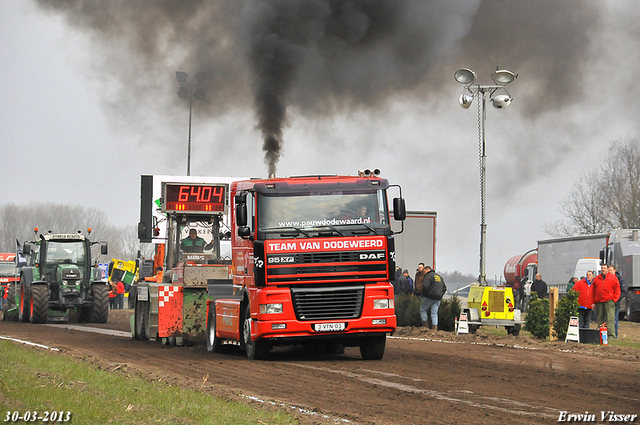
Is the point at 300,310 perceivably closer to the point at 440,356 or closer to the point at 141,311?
the point at 440,356

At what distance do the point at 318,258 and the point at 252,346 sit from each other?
2161 millimetres

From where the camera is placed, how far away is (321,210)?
45.7ft

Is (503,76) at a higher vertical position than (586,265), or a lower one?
higher

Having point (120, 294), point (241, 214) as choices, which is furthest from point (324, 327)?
point (120, 294)

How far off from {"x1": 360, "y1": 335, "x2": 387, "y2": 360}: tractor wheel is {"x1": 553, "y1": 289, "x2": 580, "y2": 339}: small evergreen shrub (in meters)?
7.09

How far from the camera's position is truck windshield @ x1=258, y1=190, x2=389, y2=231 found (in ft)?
45.3

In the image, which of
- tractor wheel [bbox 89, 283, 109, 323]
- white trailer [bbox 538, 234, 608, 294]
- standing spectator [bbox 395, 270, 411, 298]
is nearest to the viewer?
standing spectator [bbox 395, 270, 411, 298]

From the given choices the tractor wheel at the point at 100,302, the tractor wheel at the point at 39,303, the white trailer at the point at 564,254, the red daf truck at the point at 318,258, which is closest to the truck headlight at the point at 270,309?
the red daf truck at the point at 318,258

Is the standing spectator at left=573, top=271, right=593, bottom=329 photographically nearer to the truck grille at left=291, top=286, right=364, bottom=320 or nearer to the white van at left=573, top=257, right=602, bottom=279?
the truck grille at left=291, top=286, right=364, bottom=320

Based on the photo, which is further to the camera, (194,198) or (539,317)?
(539,317)

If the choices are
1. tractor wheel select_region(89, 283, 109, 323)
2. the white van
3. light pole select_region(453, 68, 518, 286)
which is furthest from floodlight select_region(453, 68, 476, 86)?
the white van

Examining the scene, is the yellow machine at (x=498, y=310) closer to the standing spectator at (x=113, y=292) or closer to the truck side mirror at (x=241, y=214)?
the truck side mirror at (x=241, y=214)

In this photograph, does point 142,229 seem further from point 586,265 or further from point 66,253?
point 586,265

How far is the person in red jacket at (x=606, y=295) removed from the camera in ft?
68.7
